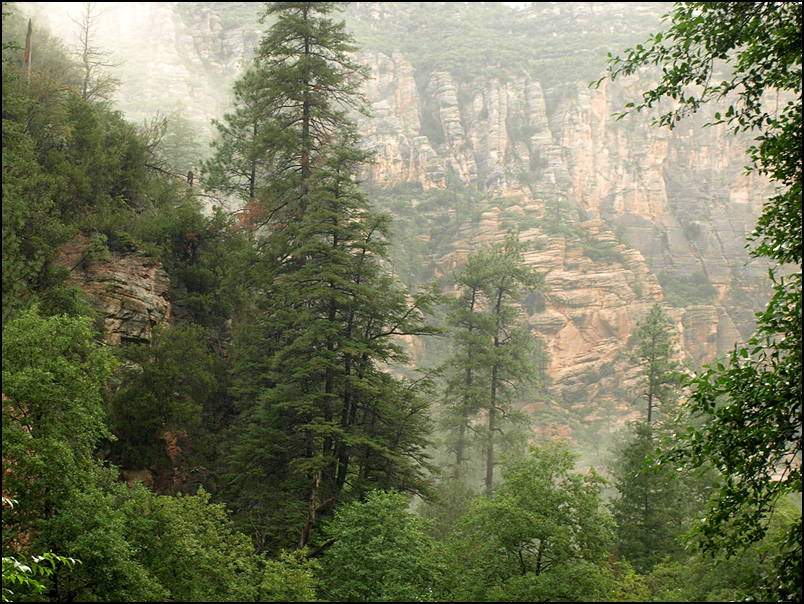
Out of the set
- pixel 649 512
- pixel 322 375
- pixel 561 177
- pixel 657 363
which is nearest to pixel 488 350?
pixel 657 363

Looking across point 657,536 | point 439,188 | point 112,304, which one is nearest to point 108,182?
point 112,304

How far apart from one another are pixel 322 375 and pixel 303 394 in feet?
3.30

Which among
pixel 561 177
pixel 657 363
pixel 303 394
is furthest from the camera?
pixel 561 177

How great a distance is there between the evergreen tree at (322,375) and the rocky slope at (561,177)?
42777 mm

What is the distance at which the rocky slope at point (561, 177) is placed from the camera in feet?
217

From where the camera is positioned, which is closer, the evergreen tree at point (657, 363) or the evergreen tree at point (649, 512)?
the evergreen tree at point (649, 512)

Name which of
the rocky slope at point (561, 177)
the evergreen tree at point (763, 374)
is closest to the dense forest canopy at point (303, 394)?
the evergreen tree at point (763, 374)

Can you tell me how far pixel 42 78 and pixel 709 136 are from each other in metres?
93.5

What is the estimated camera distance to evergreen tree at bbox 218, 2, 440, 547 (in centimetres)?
1605

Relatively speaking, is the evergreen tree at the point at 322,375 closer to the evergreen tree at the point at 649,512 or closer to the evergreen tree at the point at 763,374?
the evergreen tree at the point at 649,512

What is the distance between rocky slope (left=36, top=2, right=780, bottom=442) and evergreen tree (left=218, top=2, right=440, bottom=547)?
42.8 m

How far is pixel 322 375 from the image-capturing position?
17.9 meters

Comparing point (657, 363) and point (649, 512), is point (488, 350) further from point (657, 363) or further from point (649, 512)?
point (649, 512)

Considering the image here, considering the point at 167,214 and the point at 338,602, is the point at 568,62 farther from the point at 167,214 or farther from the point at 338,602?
the point at 338,602
